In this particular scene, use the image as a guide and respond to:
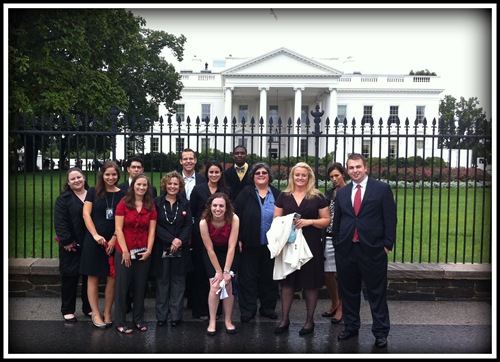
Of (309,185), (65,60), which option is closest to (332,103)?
(65,60)

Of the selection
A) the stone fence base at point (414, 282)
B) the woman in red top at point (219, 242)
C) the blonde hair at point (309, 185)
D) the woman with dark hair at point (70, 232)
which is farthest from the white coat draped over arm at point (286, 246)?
the woman with dark hair at point (70, 232)

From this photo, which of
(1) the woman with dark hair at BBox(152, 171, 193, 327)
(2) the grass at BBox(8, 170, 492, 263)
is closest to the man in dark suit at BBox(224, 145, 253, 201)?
(1) the woman with dark hair at BBox(152, 171, 193, 327)

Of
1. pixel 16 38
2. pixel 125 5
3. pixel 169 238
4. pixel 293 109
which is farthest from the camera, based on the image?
pixel 293 109

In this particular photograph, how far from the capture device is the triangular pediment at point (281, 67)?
49.9m

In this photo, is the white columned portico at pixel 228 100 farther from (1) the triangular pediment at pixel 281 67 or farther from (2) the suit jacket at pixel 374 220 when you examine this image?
(2) the suit jacket at pixel 374 220

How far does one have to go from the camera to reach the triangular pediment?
49.9 meters

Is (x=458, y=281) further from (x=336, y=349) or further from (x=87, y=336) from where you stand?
(x=87, y=336)

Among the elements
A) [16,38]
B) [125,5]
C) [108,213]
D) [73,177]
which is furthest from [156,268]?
[16,38]

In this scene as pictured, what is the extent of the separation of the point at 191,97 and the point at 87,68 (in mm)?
40964

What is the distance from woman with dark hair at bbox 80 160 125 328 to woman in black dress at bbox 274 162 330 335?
177 centimetres

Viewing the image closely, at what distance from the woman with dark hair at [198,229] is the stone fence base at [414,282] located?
76.2 inches

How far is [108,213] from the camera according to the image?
5.61 meters

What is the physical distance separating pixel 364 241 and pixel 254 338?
149 centimetres

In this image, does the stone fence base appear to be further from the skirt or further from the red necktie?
the red necktie
